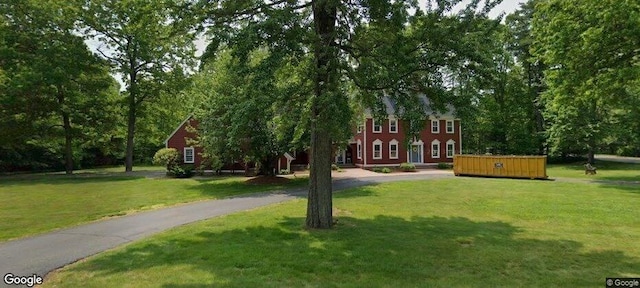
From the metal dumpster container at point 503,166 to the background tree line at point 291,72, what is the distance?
3612 mm

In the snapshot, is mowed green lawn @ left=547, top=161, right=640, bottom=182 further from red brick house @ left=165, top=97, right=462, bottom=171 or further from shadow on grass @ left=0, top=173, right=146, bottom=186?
shadow on grass @ left=0, top=173, right=146, bottom=186

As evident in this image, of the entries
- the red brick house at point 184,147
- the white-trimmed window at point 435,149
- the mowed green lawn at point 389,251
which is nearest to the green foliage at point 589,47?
the mowed green lawn at point 389,251

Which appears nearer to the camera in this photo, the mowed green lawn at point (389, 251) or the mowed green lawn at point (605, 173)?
the mowed green lawn at point (389, 251)

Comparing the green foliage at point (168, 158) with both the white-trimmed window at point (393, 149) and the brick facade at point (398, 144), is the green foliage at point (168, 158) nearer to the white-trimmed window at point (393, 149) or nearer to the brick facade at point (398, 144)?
the brick facade at point (398, 144)

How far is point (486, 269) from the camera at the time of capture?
252 inches

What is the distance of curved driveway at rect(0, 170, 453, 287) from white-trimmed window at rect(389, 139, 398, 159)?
2426 cm

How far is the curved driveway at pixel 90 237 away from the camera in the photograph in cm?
716

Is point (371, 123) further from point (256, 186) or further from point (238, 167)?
point (256, 186)

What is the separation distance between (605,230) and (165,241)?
34.0 feet

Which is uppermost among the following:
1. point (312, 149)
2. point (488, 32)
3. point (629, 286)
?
point (488, 32)

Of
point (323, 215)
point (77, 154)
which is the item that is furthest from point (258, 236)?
point (77, 154)
